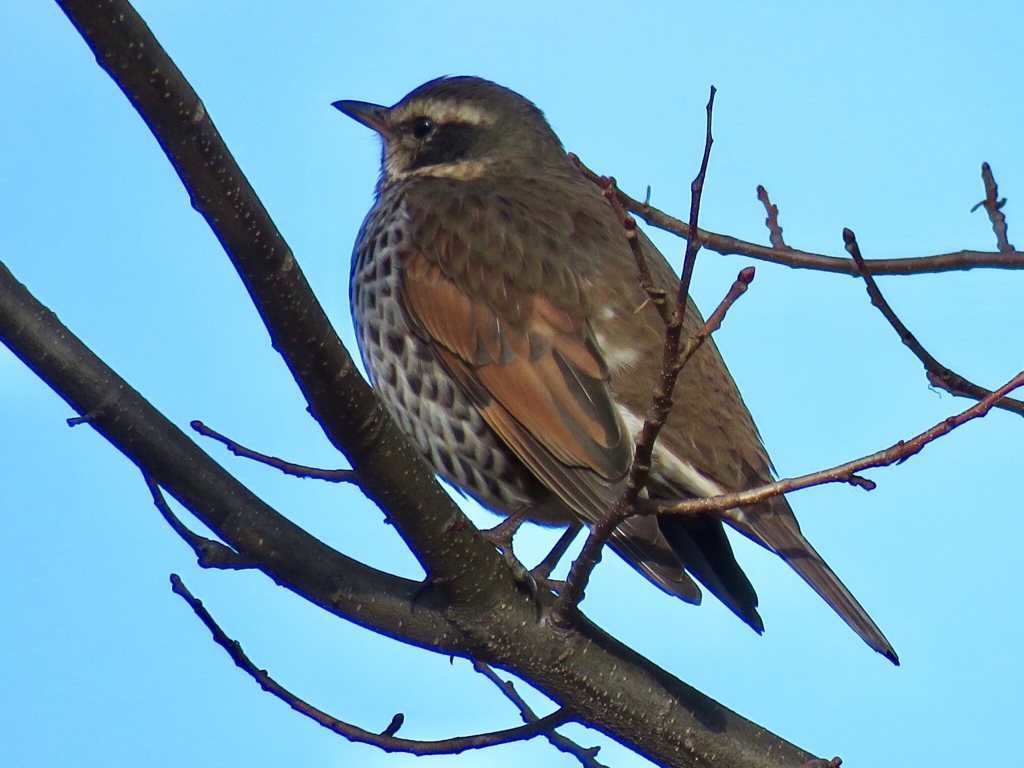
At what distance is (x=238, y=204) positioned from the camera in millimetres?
2963

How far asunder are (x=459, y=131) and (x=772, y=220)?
1850 millimetres

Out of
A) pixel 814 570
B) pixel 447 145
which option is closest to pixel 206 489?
pixel 814 570

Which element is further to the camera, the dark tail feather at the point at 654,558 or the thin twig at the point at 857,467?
the dark tail feather at the point at 654,558

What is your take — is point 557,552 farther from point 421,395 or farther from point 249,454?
point 249,454

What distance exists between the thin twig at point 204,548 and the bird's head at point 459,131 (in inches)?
109

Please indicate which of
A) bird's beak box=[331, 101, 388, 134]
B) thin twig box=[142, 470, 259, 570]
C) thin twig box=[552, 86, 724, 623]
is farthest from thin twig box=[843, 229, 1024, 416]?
bird's beak box=[331, 101, 388, 134]

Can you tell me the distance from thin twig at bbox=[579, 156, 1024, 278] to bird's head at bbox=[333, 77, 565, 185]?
48.9 inches

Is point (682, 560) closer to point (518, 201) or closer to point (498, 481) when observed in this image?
point (498, 481)

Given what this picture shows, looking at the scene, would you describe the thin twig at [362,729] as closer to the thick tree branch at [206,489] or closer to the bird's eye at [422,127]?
the thick tree branch at [206,489]

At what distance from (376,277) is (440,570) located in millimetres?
1895

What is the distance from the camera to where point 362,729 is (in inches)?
159

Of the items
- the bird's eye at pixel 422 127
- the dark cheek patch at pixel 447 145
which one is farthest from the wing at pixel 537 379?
the bird's eye at pixel 422 127

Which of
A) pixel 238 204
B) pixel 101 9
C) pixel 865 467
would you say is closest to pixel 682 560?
pixel 865 467

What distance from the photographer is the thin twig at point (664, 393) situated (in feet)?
9.13
